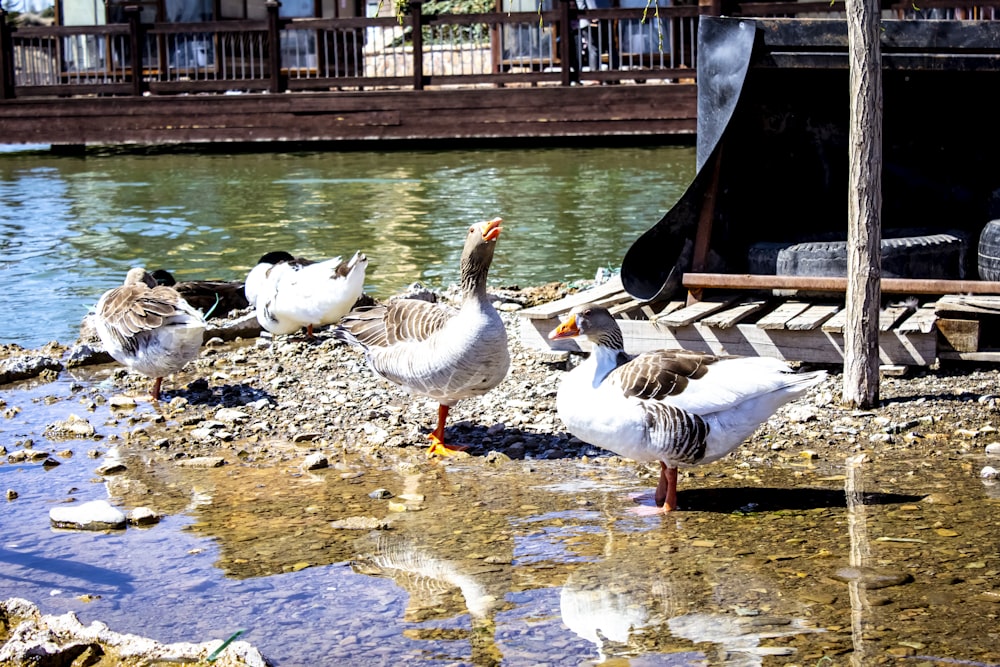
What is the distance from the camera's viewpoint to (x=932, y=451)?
6.47 meters

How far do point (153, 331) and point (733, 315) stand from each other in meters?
3.98

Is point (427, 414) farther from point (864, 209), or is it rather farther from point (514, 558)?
point (864, 209)

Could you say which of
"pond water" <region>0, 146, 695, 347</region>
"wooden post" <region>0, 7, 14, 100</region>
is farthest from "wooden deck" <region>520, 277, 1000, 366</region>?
"wooden post" <region>0, 7, 14, 100</region>

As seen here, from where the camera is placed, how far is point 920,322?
7.83 meters

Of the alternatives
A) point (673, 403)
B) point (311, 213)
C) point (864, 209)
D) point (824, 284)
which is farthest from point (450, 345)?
point (311, 213)

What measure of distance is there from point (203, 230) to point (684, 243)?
9919 millimetres

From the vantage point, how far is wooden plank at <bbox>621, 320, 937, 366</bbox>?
7.63 m

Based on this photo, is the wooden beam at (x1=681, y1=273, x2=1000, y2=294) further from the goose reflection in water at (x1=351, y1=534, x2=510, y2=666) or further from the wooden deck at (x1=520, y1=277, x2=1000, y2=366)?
the goose reflection in water at (x1=351, y1=534, x2=510, y2=666)

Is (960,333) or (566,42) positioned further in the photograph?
(566,42)

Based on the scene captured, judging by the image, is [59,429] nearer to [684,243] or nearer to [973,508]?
[684,243]

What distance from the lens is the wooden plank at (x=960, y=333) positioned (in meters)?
7.64

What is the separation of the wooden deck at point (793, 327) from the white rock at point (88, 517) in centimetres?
→ 355

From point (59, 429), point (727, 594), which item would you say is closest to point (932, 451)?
point (727, 594)

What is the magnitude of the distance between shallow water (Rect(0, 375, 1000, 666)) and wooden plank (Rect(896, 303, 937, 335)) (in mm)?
1437
